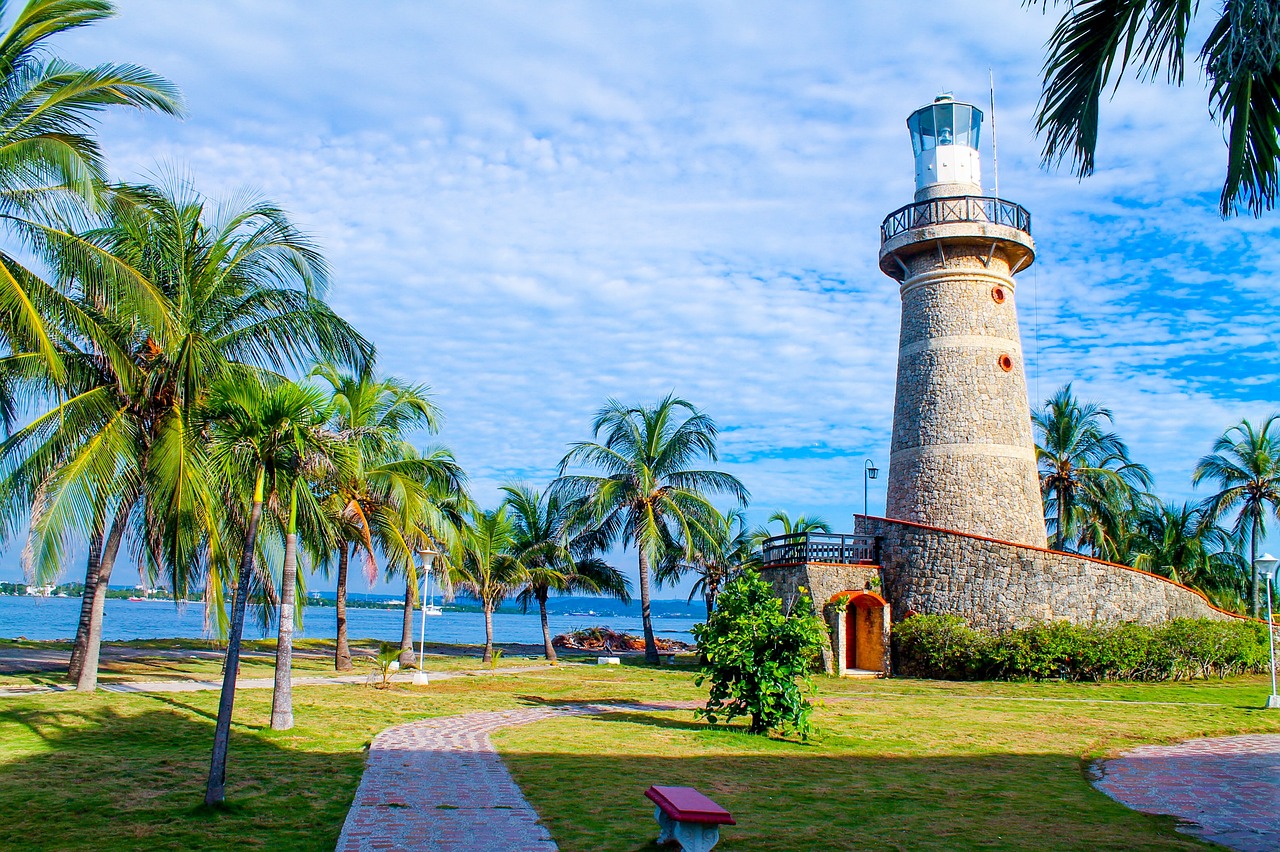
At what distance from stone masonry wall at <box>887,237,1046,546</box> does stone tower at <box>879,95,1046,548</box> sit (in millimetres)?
26

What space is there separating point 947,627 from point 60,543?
1789 cm

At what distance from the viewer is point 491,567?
97.6 ft

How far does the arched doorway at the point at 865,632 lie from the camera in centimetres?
2275

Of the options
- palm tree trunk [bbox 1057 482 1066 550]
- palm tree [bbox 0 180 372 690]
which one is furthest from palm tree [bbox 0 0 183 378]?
palm tree trunk [bbox 1057 482 1066 550]

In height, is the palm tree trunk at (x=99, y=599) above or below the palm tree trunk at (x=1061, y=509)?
below

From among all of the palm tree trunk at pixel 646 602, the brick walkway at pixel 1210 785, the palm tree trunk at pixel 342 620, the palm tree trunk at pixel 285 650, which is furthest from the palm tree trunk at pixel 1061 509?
the palm tree trunk at pixel 285 650

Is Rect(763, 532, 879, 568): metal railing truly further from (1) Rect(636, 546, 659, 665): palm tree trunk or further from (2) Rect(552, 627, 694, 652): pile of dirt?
(2) Rect(552, 627, 694, 652): pile of dirt

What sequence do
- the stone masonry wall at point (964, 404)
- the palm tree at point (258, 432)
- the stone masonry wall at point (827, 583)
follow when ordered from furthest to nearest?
the stone masonry wall at point (964, 404) < the stone masonry wall at point (827, 583) < the palm tree at point (258, 432)

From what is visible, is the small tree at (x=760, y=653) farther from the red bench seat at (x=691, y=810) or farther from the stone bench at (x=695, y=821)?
the stone bench at (x=695, y=821)

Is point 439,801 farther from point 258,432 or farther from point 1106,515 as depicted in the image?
point 1106,515

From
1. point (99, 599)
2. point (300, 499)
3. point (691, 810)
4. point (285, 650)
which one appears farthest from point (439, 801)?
point (99, 599)

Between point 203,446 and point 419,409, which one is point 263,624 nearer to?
point 203,446

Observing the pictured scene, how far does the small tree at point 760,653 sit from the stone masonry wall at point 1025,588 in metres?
10.6

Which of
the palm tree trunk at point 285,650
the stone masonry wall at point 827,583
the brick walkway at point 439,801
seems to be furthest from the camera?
the stone masonry wall at point 827,583
